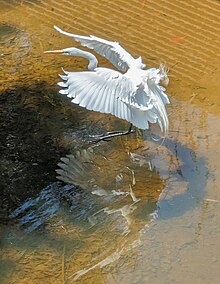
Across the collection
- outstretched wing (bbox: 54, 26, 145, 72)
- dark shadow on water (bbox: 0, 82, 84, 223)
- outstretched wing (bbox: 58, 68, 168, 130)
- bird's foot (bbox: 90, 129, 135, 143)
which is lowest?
dark shadow on water (bbox: 0, 82, 84, 223)

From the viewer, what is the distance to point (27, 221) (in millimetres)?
3217

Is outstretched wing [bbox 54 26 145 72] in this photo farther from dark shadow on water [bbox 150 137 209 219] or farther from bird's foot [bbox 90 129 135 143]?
dark shadow on water [bbox 150 137 209 219]

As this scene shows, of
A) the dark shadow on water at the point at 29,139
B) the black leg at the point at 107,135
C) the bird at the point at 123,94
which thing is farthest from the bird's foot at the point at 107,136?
the bird at the point at 123,94

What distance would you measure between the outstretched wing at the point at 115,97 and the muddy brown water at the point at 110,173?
0.30 metres

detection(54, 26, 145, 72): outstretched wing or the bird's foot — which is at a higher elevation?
detection(54, 26, 145, 72): outstretched wing

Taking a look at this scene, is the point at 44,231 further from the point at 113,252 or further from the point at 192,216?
the point at 192,216

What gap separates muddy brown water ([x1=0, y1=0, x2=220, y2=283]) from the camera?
9.96ft

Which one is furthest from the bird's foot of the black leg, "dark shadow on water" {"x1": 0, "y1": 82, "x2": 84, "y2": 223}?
"dark shadow on water" {"x1": 0, "y1": 82, "x2": 84, "y2": 223}

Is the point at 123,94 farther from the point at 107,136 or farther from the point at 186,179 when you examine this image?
the point at 186,179

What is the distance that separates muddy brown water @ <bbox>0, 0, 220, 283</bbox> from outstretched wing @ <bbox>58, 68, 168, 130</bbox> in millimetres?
301

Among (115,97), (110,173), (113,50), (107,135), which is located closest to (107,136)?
(107,135)

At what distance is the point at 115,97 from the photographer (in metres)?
3.40

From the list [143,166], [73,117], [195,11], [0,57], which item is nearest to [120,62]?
[73,117]

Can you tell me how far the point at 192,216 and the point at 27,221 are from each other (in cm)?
82
